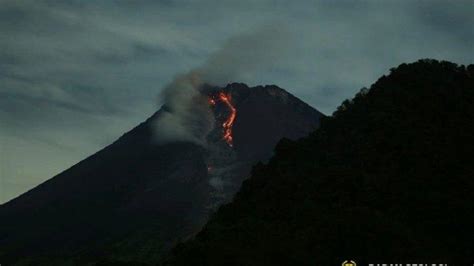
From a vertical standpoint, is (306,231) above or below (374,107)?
below

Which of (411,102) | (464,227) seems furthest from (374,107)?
(464,227)

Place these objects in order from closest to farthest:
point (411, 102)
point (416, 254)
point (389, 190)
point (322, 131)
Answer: point (416, 254) < point (389, 190) < point (411, 102) < point (322, 131)

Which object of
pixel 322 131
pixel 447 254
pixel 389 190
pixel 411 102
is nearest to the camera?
pixel 447 254

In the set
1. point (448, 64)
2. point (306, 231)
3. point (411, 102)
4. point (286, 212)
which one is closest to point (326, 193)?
point (286, 212)

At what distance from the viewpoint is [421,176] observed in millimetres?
76125

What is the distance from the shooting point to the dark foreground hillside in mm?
63531

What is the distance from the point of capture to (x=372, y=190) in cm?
7512

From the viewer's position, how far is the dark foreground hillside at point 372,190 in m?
63.5

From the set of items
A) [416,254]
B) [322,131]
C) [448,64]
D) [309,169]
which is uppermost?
[448,64]

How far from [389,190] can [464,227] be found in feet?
31.1

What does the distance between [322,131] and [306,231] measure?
31.1 m

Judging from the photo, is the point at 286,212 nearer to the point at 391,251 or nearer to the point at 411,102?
the point at 391,251

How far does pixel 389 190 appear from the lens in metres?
74.9

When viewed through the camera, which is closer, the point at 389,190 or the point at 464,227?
the point at 464,227
